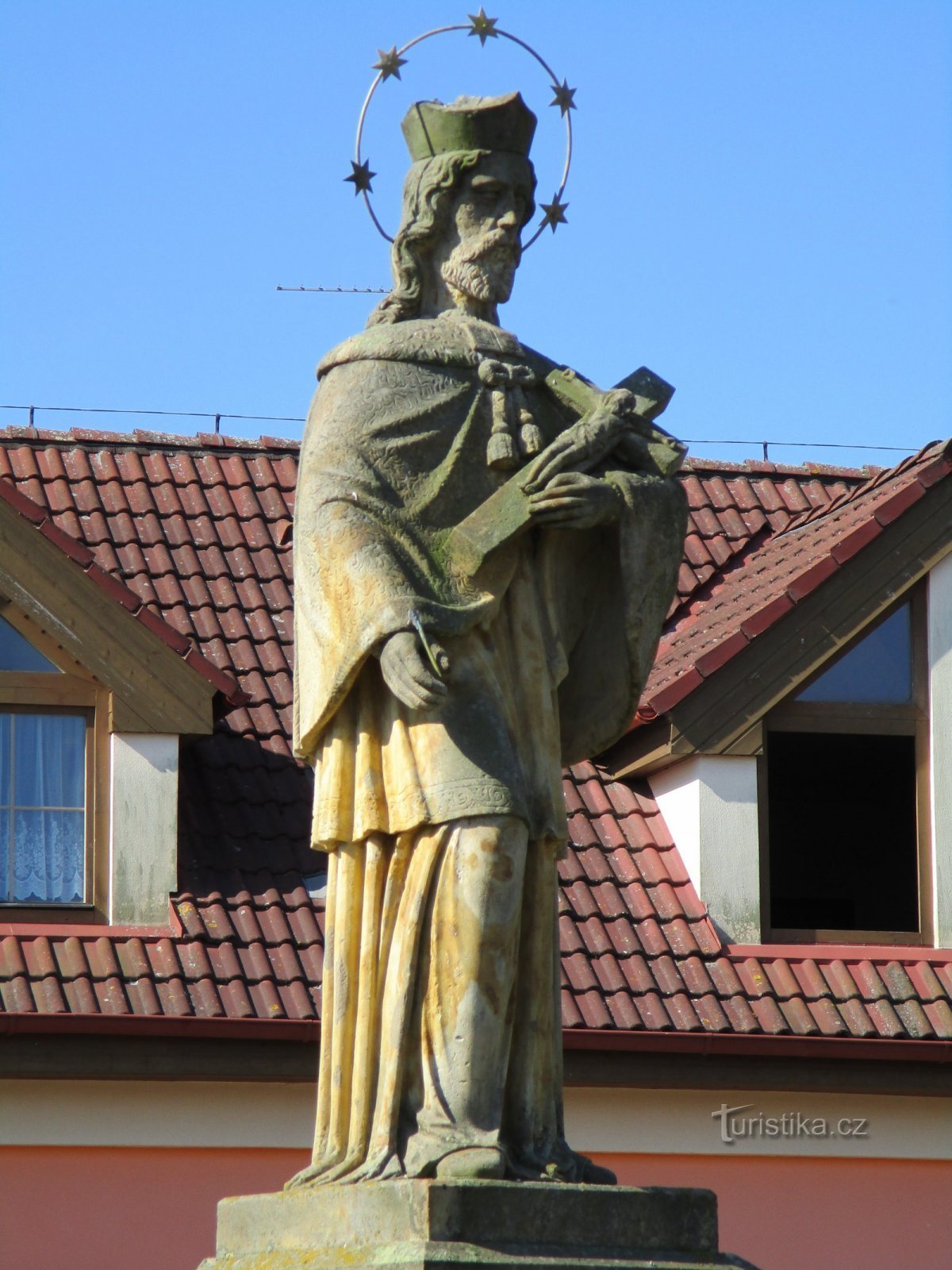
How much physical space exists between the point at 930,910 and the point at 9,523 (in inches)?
213

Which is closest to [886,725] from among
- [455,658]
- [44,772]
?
[44,772]

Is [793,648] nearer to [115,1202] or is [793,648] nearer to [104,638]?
[104,638]

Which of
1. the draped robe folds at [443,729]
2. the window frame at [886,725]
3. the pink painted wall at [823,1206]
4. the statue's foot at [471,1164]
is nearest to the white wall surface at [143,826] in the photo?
the pink painted wall at [823,1206]

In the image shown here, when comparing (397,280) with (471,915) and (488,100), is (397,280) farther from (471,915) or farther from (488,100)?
(471,915)

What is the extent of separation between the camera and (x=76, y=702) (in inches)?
643

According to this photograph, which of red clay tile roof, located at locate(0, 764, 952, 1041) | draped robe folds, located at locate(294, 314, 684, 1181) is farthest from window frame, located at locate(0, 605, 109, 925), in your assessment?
draped robe folds, located at locate(294, 314, 684, 1181)

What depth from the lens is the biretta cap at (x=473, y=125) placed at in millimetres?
8984

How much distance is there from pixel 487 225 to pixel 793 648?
27.1 feet

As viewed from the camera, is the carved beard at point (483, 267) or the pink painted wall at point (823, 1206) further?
the pink painted wall at point (823, 1206)

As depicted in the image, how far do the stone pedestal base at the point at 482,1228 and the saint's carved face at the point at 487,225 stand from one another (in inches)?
104

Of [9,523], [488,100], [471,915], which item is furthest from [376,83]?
[9,523]

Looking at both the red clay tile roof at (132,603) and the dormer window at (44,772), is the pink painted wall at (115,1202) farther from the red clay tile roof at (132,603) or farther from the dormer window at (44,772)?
the red clay tile roof at (132,603)

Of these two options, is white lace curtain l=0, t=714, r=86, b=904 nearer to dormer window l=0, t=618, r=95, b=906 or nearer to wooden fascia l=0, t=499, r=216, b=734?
dormer window l=0, t=618, r=95, b=906

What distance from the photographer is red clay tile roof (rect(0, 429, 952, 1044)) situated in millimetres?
15305
